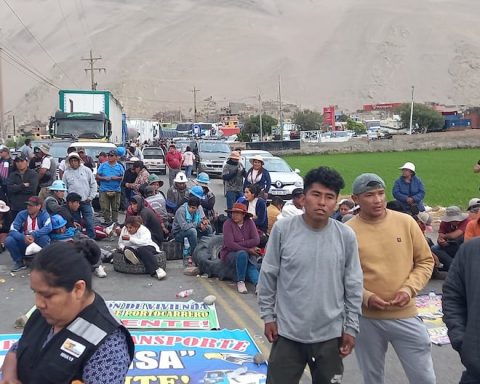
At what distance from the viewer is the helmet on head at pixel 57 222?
9.40 m

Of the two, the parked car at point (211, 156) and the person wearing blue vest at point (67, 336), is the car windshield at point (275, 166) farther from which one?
the person wearing blue vest at point (67, 336)

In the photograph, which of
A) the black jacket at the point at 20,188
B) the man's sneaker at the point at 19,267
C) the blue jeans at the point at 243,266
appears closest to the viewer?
the blue jeans at the point at 243,266

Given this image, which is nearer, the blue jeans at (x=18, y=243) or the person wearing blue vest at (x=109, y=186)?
the blue jeans at (x=18, y=243)

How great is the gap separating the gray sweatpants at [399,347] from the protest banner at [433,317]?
2.04 m

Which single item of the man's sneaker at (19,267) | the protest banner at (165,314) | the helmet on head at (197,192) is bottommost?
the man's sneaker at (19,267)

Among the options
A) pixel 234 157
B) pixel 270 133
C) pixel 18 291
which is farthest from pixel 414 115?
pixel 18 291

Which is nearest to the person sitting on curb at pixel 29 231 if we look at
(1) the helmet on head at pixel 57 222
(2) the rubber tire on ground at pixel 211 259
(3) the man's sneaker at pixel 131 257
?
(1) the helmet on head at pixel 57 222

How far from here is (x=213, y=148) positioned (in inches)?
1116

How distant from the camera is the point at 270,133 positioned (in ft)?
316

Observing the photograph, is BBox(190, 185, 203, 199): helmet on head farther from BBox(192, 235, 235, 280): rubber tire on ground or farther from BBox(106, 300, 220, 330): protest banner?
BBox(106, 300, 220, 330): protest banner

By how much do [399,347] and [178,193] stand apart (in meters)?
7.77

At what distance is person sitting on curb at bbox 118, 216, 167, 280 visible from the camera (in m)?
9.05

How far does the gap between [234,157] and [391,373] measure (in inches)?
374

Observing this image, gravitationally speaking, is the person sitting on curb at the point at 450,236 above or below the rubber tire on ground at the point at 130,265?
above
